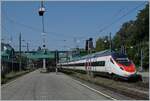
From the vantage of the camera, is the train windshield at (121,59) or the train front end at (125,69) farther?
the train windshield at (121,59)

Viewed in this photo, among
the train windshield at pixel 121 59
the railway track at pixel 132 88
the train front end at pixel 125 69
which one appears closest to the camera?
the railway track at pixel 132 88

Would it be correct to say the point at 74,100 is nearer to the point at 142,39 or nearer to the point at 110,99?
the point at 110,99

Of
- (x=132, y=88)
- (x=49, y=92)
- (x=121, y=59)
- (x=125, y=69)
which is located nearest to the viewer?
(x=49, y=92)

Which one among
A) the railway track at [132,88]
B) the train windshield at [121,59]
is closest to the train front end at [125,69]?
the train windshield at [121,59]

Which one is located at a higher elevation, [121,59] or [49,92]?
[121,59]

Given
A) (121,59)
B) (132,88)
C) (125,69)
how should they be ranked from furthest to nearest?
(121,59), (125,69), (132,88)

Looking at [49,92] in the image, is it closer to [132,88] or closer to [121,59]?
[132,88]

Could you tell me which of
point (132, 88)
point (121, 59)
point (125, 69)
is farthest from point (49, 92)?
point (121, 59)

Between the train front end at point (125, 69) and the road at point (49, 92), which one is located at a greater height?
the train front end at point (125, 69)

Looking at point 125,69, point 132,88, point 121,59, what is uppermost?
point 121,59

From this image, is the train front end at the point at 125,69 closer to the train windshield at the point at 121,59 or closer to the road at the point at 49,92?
the train windshield at the point at 121,59

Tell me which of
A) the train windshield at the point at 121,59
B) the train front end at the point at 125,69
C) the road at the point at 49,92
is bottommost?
the road at the point at 49,92

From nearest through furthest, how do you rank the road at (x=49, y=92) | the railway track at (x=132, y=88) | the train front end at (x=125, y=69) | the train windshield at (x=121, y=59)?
the road at (x=49, y=92) < the railway track at (x=132, y=88) < the train front end at (x=125, y=69) < the train windshield at (x=121, y=59)

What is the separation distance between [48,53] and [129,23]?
42934mm
